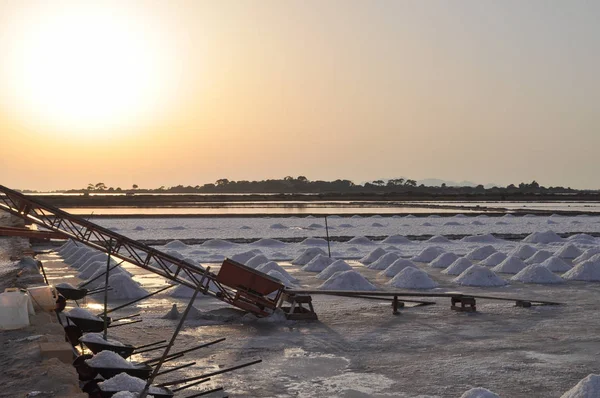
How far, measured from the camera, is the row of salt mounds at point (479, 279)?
15.4 metres

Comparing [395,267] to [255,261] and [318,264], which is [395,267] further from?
[255,261]

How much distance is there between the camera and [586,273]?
52.3ft

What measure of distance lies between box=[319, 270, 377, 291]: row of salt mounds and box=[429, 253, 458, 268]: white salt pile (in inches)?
205

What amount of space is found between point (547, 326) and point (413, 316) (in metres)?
2.07

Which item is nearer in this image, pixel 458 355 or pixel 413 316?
pixel 458 355

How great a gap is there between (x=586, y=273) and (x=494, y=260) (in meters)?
3.65

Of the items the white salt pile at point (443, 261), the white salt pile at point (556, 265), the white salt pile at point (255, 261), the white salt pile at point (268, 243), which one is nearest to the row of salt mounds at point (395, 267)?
the white salt pile at point (443, 261)

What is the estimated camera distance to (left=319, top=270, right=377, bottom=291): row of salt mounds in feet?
46.3

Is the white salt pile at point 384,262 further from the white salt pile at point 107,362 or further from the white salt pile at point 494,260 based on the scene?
the white salt pile at point 107,362

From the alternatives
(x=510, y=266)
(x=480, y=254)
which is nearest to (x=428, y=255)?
(x=480, y=254)

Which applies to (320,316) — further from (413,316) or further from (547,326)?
(547,326)

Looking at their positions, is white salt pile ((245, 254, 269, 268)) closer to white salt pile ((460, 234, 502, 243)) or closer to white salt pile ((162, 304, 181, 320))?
white salt pile ((162, 304, 181, 320))

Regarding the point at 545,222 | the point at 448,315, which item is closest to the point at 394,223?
the point at 545,222

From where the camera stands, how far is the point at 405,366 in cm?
800
